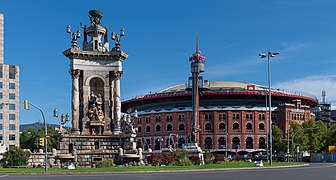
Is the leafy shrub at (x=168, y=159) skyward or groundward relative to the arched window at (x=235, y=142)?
skyward

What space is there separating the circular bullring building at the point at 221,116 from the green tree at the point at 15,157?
84.7 metres

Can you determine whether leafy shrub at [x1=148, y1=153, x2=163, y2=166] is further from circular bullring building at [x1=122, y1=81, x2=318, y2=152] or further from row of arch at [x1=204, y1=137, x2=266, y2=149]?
row of arch at [x1=204, y1=137, x2=266, y2=149]

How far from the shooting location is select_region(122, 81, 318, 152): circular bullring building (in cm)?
13500

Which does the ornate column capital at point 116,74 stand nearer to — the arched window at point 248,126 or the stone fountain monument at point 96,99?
the stone fountain monument at point 96,99

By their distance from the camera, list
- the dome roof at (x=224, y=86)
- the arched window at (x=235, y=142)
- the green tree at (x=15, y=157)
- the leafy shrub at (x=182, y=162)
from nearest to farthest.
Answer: the green tree at (x=15, y=157)
the leafy shrub at (x=182, y=162)
the arched window at (x=235, y=142)
the dome roof at (x=224, y=86)

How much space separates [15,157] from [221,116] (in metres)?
92.3

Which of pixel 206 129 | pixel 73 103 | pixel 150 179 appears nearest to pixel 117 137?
pixel 73 103

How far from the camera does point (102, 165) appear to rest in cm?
4841

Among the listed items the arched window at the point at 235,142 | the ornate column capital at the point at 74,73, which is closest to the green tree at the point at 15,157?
the ornate column capital at the point at 74,73

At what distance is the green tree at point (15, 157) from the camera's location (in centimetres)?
4806

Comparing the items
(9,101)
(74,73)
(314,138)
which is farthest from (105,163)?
(314,138)

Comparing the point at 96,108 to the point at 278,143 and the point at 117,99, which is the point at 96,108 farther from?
the point at 278,143

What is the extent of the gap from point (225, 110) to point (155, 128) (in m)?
19.8

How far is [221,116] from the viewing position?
136 metres
